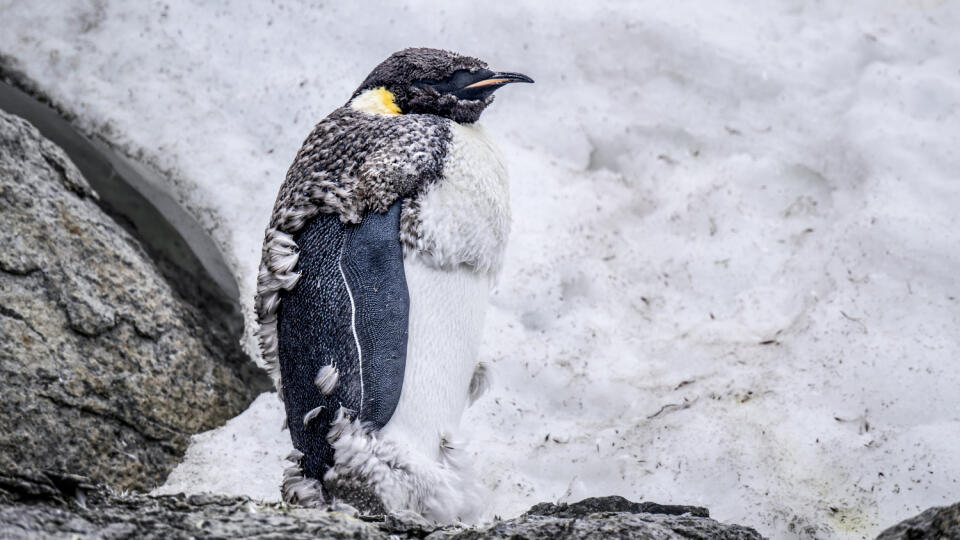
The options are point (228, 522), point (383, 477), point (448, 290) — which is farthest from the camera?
point (448, 290)

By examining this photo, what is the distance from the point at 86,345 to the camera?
3.37 m

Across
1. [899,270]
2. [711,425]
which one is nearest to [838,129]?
[899,270]

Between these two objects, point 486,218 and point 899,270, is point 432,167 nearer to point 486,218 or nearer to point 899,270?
point 486,218

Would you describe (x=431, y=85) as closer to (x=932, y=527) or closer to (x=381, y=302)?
(x=381, y=302)

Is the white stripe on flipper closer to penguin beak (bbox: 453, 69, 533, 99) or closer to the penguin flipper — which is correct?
the penguin flipper

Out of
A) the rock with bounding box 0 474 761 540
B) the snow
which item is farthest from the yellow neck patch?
the rock with bounding box 0 474 761 540

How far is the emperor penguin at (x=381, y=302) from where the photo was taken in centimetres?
253

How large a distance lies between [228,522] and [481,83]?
155 centimetres

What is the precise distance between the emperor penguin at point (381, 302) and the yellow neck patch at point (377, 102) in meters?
0.06

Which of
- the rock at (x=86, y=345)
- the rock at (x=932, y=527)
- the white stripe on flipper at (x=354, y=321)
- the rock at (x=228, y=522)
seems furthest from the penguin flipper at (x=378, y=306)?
the rock at (x=932, y=527)

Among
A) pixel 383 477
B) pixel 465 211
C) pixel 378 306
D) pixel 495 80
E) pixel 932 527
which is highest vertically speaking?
pixel 495 80

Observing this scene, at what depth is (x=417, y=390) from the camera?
2.62 meters

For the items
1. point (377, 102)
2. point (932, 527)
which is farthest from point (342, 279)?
point (932, 527)

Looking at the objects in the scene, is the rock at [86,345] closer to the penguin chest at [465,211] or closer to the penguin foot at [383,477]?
the penguin foot at [383,477]
